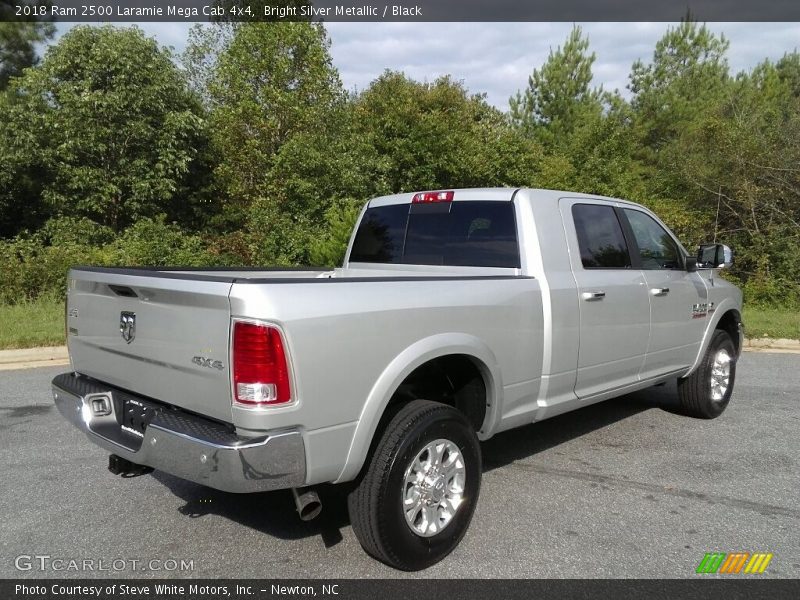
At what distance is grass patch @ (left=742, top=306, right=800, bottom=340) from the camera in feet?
32.7

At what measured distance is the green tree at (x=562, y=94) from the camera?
28672mm

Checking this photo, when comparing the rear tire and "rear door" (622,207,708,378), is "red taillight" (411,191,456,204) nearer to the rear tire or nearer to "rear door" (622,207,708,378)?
"rear door" (622,207,708,378)

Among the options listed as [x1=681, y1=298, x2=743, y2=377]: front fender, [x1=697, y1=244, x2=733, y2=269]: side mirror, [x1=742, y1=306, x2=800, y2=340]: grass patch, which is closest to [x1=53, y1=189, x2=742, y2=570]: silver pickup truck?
[x1=697, y1=244, x2=733, y2=269]: side mirror

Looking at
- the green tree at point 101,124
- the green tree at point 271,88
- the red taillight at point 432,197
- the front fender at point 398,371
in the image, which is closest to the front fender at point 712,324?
the red taillight at point 432,197

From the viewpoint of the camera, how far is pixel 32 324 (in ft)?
31.0

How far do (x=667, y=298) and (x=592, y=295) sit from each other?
3.72ft

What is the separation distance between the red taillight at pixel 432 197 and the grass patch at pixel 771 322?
24.7 ft

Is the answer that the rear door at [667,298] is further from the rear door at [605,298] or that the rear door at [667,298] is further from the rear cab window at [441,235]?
the rear cab window at [441,235]

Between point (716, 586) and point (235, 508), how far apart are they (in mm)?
2566

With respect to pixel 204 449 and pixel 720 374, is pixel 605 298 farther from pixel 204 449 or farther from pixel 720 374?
pixel 204 449

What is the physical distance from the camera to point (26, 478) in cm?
420

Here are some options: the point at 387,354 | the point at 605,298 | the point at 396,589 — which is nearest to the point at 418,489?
the point at 396,589

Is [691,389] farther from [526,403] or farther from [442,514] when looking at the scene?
[442,514]

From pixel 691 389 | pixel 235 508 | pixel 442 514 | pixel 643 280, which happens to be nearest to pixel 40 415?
pixel 235 508
